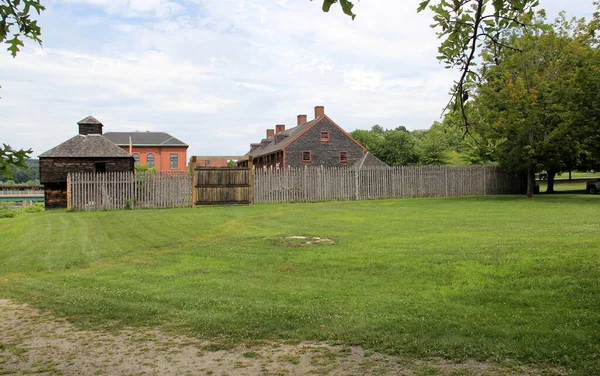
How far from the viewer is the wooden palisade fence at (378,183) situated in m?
30.5

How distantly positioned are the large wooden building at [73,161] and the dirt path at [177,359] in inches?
1233

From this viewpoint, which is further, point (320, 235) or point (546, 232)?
point (320, 235)

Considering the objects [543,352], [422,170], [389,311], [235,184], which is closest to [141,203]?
[235,184]

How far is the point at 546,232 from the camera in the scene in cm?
1309

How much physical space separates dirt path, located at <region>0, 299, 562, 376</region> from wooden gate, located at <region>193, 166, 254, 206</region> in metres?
21.9

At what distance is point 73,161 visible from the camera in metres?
35.4

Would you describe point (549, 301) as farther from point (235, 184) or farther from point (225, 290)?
point (235, 184)

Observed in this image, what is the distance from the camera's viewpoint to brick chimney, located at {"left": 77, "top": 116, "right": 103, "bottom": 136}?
37312 mm

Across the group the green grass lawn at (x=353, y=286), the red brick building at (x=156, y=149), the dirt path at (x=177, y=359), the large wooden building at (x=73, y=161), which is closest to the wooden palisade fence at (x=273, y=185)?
the large wooden building at (x=73, y=161)

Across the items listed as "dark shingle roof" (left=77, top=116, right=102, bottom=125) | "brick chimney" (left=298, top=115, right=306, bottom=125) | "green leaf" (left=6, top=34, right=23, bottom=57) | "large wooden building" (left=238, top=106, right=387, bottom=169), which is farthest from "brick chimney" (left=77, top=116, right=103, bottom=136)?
"green leaf" (left=6, top=34, right=23, bottom=57)

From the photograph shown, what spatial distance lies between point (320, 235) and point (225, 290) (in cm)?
646

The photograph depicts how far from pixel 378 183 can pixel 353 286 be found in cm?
2574

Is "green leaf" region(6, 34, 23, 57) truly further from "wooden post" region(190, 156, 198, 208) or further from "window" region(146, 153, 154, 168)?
"window" region(146, 153, 154, 168)

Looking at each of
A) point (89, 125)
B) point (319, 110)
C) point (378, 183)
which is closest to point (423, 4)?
point (378, 183)
